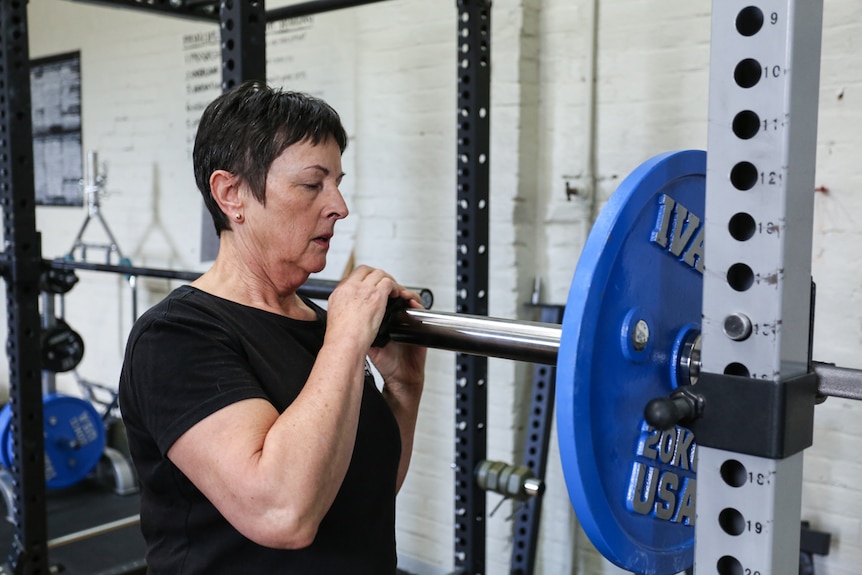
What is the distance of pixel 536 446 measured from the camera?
2.05 metres

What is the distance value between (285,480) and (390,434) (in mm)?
298

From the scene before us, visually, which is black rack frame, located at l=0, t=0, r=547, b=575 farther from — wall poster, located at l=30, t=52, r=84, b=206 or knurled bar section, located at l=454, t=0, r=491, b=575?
wall poster, located at l=30, t=52, r=84, b=206

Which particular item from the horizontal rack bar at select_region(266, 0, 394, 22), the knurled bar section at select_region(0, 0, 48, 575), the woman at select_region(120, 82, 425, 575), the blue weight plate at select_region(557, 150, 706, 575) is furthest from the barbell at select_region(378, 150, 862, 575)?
the knurled bar section at select_region(0, 0, 48, 575)

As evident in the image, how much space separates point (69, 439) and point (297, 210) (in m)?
2.47

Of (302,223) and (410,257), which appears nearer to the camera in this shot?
(302,223)

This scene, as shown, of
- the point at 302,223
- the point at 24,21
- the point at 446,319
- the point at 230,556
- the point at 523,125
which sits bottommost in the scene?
the point at 230,556

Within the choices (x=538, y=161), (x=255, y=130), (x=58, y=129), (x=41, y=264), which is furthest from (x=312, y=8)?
(x=58, y=129)

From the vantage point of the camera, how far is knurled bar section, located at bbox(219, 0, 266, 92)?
1275mm

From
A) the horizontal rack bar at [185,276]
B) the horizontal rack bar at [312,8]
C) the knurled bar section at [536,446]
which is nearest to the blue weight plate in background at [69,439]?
the horizontal rack bar at [185,276]

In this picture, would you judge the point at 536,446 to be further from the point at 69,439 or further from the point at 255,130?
the point at 69,439

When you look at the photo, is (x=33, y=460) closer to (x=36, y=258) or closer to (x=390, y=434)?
(x=36, y=258)

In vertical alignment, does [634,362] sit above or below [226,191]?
below

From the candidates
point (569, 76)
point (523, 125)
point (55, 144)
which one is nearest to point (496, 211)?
point (523, 125)

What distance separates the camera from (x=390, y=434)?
1.11 metres
